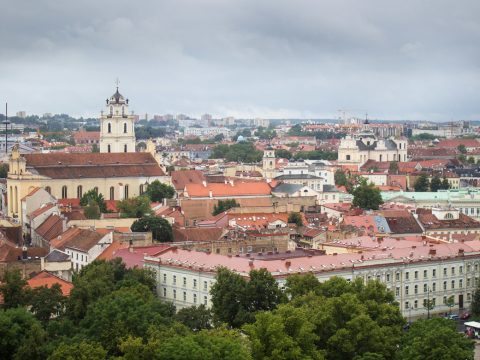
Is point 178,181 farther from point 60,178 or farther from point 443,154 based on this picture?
point 443,154

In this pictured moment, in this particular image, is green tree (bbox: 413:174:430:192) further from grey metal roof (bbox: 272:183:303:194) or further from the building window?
the building window

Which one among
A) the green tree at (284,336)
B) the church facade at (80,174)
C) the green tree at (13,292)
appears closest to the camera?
the green tree at (284,336)

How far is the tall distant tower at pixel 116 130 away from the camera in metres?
116

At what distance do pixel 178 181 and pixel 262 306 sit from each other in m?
57.6

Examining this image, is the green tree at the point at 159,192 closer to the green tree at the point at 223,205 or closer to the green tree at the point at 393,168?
the green tree at the point at 223,205

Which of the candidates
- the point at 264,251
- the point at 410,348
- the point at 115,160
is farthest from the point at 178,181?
the point at 410,348

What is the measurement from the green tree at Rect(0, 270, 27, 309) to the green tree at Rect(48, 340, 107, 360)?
10778 mm

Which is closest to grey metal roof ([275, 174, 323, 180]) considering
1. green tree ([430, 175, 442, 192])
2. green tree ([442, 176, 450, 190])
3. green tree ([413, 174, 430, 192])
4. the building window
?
green tree ([413, 174, 430, 192])

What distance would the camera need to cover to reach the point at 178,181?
351 feet

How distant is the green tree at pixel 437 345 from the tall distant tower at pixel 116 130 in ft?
242

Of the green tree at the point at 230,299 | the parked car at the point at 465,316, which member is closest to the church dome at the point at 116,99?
the parked car at the point at 465,316

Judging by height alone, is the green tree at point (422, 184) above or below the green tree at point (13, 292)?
above

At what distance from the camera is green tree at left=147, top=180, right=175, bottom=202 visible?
98.0 meters

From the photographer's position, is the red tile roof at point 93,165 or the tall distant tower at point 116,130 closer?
the red tile roof at point 93,165
